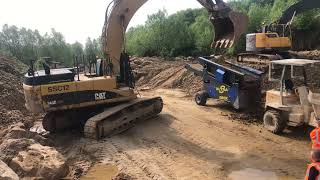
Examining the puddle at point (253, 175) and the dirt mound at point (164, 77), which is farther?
the dirt mound at point (164, 77)

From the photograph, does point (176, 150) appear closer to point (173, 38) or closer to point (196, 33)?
point (173, 38)

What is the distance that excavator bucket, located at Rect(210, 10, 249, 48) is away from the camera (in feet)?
44.1

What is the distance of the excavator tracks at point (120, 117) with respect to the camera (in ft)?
33.5

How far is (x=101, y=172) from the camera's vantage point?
845 cm

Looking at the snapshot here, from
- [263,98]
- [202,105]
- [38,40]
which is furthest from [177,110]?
[38,40]

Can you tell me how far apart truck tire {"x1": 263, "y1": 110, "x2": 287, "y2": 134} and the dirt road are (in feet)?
0.64

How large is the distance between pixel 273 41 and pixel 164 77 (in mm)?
5391

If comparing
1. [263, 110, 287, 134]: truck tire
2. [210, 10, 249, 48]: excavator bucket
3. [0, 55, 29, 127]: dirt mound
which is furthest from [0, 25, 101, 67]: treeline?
[263, 110, 287, 134]: truck tire

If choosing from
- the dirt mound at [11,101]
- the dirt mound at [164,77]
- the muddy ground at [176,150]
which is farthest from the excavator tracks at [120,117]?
the dirt mound at [164,77]

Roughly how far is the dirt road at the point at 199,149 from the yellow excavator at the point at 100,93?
0.36 metres

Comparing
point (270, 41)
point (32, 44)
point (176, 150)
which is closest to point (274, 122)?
point (176, 150)

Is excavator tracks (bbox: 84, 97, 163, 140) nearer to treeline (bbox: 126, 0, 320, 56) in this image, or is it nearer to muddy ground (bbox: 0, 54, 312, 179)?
muddy ground (bbox: 0, 54, 312, 179)

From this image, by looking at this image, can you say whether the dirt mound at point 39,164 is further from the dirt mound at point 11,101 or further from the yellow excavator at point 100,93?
the dirt mound at point 11,101

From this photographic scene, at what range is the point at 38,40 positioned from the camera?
235 ft
